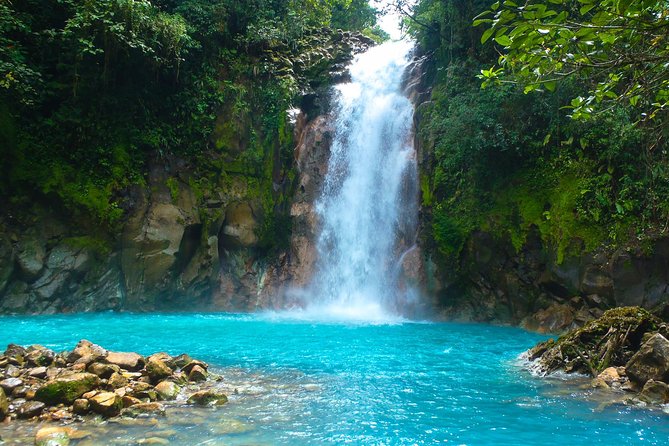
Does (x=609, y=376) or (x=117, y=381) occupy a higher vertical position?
(x=609, y=376)

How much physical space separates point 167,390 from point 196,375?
2.33 ft

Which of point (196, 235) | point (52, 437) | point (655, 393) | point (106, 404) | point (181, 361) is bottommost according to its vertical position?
point (52, 437)

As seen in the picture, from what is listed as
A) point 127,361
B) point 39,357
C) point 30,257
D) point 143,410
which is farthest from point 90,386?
point 30,257

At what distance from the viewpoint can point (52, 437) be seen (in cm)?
425

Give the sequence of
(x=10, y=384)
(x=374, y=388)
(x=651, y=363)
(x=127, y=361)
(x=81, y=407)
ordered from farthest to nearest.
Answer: (x=374, y=388) < (x=127, y=361) < (x=651, y=363) < (x=10, y=384) < (x=81, y=407)

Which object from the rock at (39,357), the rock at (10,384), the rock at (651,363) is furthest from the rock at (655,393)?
the rock at (39,357)

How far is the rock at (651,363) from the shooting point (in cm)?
584

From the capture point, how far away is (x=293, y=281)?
16.7m

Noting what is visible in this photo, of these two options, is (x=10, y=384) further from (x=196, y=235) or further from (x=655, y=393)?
(x=196, y=235)

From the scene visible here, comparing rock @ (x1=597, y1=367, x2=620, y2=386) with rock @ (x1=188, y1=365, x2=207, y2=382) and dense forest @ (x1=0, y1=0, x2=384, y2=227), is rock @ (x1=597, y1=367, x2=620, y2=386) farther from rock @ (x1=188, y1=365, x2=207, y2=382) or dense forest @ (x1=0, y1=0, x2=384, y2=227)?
dense forest @ (x1=0, y1=0, x2=384, y2=227)

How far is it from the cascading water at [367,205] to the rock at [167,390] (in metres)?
8.73

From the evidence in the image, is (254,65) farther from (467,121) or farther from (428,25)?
(467,121)

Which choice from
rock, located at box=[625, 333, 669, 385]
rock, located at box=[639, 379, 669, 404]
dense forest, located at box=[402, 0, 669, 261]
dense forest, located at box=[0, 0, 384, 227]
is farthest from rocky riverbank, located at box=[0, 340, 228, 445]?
dense forest, located at box=[0, 0, 384, 227]

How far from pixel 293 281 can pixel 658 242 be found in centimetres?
1055
